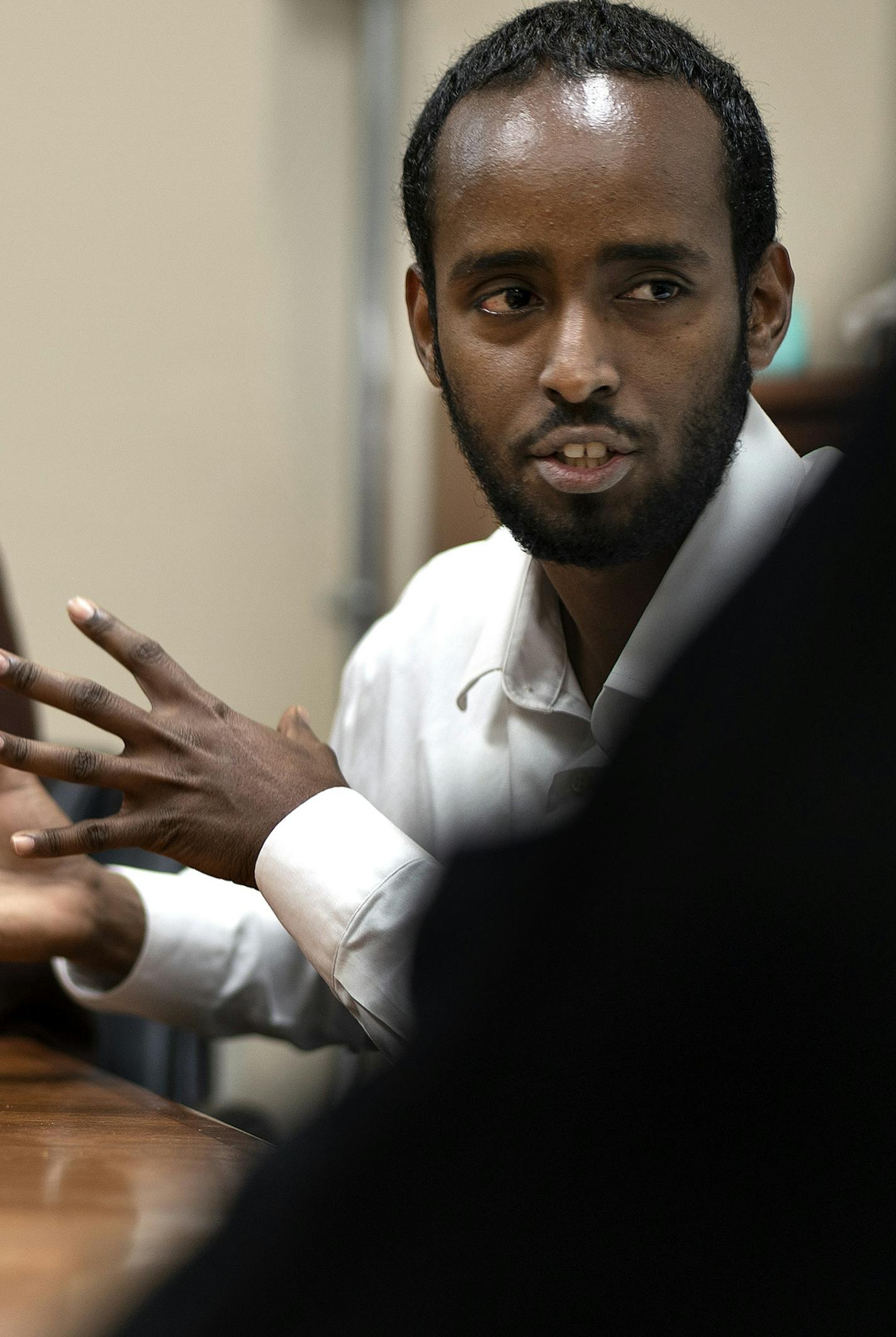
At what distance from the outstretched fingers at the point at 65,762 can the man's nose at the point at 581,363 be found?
336 mm

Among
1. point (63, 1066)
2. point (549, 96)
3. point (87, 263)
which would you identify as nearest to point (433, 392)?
point (87, 263)

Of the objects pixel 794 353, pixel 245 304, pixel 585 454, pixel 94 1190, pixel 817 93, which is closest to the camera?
pixel 94 1190

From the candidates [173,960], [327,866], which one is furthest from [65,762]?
[173,960]

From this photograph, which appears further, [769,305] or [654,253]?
[769,305]

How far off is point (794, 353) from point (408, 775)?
114 centimetres

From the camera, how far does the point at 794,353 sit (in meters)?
1.97

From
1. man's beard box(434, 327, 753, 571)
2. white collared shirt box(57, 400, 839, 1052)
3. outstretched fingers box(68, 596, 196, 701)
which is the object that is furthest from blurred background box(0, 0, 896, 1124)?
outstretched fingers box(68, 596, 196, 701)

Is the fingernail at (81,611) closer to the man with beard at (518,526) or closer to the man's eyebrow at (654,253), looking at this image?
the man with beard at (518,526)

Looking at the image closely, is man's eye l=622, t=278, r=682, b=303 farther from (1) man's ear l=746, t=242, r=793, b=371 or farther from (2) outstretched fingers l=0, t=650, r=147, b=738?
(2) outstretched fingers l=0, t=650, r=147, b=738

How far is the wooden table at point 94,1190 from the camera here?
458 millimetres

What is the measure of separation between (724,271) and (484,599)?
400mm

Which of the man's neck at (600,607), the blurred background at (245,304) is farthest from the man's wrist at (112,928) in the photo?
the blurred background at (245,304)

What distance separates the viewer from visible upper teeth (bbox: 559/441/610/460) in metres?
0.83

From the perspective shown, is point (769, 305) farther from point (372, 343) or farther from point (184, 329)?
point (372, 343)
